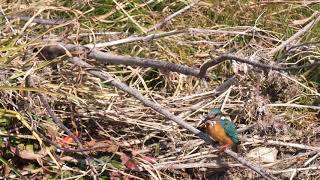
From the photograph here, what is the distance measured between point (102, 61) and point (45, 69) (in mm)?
314

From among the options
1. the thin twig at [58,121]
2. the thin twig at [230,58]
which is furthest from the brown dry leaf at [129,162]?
the thin twig at [230,58]

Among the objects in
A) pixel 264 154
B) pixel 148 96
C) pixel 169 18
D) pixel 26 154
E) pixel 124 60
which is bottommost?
pixel 264 154

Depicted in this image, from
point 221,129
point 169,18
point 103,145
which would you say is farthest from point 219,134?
point 169,18

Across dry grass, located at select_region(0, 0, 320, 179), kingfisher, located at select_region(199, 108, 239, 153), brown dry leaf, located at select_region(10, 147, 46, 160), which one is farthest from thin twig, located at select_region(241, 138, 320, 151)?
brown dry leaf, located at select_region(10, 147, 46, 160)

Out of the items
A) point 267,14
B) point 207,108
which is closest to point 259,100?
point 207,108

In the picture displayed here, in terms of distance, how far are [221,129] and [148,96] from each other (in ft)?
1.79

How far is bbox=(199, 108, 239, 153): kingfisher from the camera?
316cm

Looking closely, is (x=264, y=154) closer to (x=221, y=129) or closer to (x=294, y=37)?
(x=221, y=129)

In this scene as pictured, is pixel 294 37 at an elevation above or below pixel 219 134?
above

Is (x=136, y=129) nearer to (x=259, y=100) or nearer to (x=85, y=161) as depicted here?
(x=85, y=161)

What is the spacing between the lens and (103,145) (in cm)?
317

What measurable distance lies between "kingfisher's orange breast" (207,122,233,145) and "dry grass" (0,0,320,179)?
0.14m

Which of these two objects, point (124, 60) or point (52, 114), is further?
point (124, 60)

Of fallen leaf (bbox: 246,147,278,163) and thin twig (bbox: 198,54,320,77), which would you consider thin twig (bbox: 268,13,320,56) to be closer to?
fallen leaf (bbox: 246,147,278,163)
